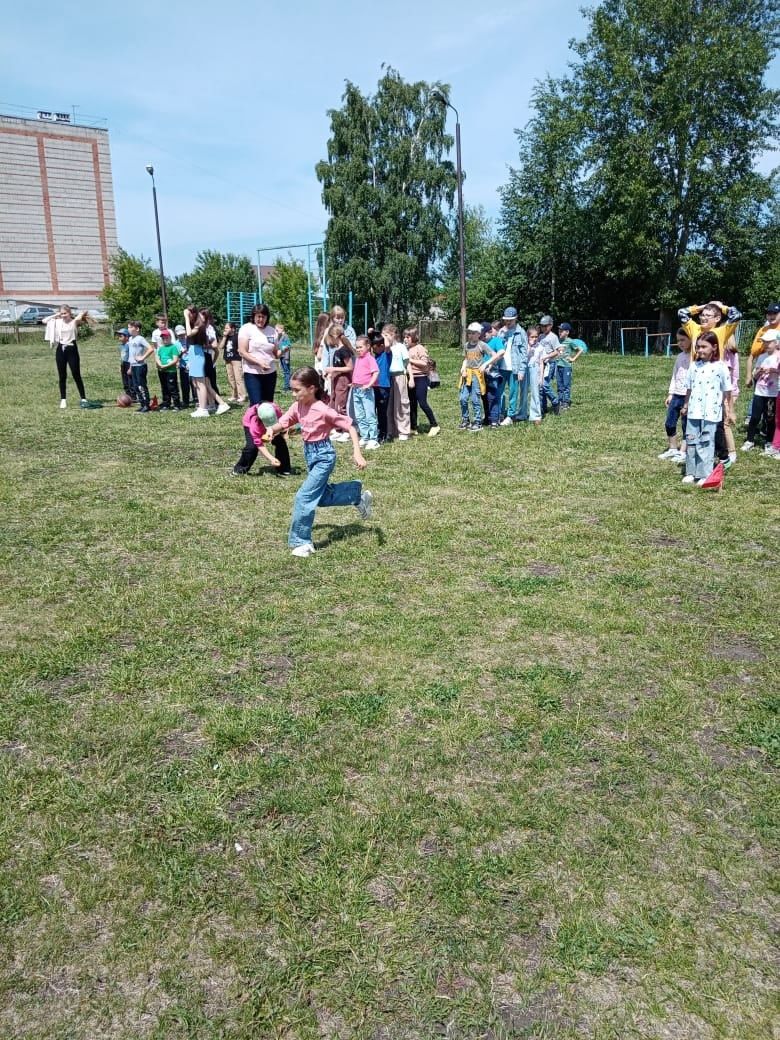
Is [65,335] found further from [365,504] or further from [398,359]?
[365,504]

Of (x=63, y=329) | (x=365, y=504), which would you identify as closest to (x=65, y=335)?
(x=63, y=329)

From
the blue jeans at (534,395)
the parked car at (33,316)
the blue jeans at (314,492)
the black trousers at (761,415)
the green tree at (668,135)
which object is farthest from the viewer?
the parked car at (33,316)

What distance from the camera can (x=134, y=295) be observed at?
51219 millimetres

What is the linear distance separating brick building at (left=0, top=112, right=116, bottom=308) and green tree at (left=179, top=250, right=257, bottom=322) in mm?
13427

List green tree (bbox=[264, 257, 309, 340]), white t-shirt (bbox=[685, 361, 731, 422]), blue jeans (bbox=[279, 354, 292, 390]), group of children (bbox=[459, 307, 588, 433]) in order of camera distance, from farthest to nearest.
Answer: green tree (bbox=[264, 257, 309, 340])
blue jeans (bbox=[279, 354, 292, 390])
group of children (bbox=[459, 307, 588, 433])
white t-shirt (bbox=[685, 361, 731, 422])

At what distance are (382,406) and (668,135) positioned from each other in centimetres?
3154

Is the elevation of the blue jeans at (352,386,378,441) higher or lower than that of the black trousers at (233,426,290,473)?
higher

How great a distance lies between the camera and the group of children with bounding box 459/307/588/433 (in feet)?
42.1

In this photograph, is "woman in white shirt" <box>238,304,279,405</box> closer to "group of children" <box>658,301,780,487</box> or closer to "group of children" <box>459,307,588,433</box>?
"group of children" <box>459,307,588,433</box>

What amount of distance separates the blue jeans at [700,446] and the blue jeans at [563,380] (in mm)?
6307

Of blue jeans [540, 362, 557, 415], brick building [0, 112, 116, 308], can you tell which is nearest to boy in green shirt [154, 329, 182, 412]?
blue jeans [540, 362, 557, 415]

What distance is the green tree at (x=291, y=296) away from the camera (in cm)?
5850

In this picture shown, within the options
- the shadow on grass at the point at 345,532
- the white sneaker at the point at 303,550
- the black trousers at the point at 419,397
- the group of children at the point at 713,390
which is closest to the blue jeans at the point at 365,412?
the black trousers at the point at 419,397

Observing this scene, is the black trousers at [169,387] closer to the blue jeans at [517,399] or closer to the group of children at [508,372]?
the group of children at [508,372]
